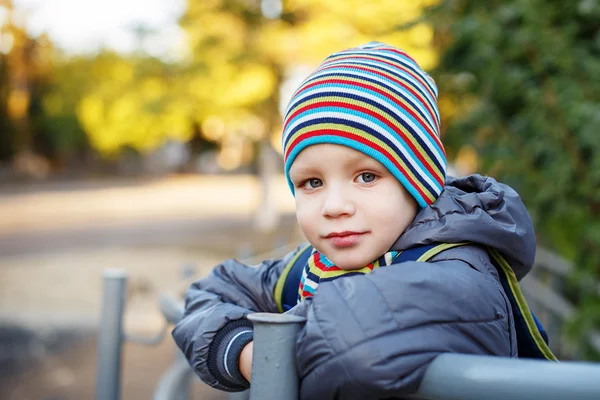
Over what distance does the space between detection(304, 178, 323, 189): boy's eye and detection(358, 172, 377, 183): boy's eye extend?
79 millimetres

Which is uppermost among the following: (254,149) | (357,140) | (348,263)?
(254,149)

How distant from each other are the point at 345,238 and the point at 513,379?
557 millimetres

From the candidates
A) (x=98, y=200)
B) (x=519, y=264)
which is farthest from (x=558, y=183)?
(x=98, y=200)

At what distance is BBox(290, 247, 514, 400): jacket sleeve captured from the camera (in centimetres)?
96

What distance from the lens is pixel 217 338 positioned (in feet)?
4.25

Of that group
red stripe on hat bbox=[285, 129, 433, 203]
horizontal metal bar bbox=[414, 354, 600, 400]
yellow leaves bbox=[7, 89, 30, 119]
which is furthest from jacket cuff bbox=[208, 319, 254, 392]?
yellow leaves bbox=[7, 89, 30, 119]

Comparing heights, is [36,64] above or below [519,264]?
above

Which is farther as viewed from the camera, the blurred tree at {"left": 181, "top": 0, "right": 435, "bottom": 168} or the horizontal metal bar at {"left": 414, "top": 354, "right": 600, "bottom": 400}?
the blurred tree at {"left": 181, "top": 0, "right": 435, "bottom": 168}

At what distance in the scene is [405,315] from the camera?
101 centimetres

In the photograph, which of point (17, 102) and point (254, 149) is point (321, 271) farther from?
point (17, 102)

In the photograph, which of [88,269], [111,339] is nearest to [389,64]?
[111,339]

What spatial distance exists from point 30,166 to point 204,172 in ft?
44.7

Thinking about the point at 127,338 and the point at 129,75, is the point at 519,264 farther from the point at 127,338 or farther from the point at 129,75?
the point at 129,75

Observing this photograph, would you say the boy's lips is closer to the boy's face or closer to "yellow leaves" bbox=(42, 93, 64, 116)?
the boy's face
